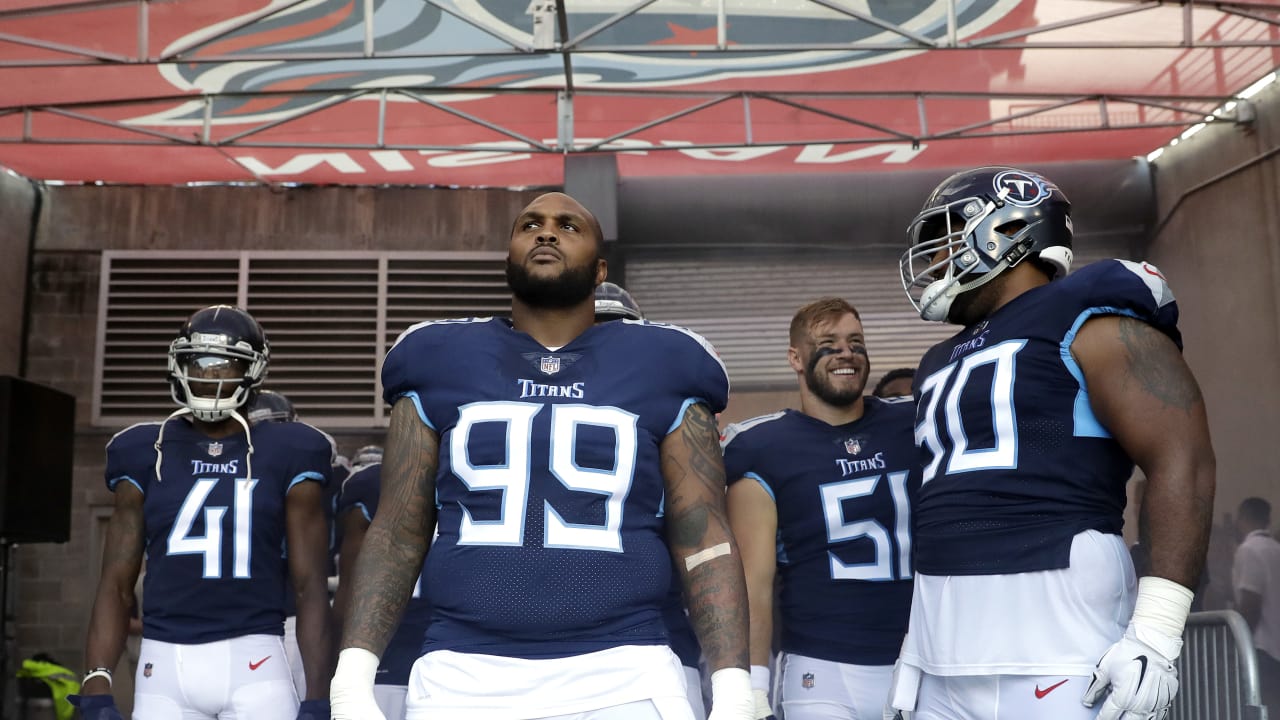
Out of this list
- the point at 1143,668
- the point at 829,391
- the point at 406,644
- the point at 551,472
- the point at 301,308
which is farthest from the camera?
the point at 301,308

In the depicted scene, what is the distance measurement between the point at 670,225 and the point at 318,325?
311cm

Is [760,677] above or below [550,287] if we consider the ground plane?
below

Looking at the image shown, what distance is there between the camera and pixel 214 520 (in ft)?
14.0

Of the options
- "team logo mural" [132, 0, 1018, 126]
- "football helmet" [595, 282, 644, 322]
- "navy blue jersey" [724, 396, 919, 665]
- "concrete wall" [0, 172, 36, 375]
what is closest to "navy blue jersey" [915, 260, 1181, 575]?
"navy blue jersey" [724, 396, 919, 665]

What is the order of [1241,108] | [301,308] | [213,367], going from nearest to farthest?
[213,367] → [1241,108] → [301,308]

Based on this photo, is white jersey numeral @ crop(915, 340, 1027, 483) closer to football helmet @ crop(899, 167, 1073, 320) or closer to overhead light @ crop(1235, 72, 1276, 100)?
football helmet @ crop(899, 167, 1073, 320)

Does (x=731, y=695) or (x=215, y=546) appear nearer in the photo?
(x=731, y=695)

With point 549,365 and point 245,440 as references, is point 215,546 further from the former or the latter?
Answer: point 549,365

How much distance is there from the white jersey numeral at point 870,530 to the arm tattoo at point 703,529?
1.18 meters

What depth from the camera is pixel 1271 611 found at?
7555 mm

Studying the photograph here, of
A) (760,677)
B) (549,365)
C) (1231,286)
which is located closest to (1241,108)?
(1231,286)

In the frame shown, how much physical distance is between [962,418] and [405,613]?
224cm

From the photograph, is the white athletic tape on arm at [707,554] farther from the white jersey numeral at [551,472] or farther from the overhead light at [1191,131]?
the overhead light at [1191,131]

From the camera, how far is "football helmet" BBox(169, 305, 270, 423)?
4344mm
